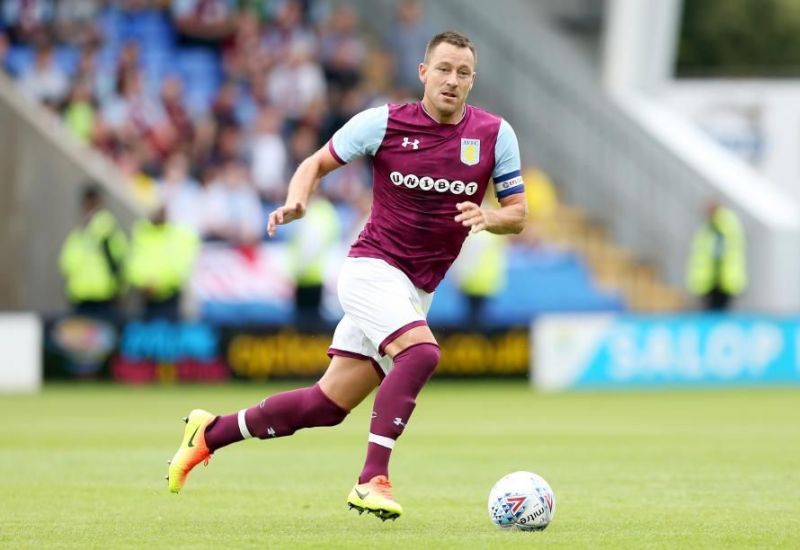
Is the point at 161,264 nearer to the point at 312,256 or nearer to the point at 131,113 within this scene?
the point at 312,256

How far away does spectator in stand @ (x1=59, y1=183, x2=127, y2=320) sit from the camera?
2112 cm

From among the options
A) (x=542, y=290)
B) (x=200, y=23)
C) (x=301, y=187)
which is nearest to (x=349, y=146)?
(x=301, y=187)

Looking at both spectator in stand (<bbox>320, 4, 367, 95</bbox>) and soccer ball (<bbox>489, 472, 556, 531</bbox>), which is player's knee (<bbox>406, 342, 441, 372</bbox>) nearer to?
soccer ball (<bbox>489, 472, 556, 531</bbox>)

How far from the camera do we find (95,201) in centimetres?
2069

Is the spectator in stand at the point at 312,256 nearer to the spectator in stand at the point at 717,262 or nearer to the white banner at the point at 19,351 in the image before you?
the white banner at the point at 19,351

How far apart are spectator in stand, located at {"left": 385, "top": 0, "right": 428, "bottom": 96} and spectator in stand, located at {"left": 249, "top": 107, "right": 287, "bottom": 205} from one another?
3.08 meters

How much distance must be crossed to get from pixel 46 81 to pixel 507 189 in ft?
54.5

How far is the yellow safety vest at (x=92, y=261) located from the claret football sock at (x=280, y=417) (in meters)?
12.9

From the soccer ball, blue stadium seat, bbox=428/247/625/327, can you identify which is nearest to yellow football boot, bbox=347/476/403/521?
the soccer ball

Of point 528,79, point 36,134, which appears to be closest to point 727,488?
point 36,134

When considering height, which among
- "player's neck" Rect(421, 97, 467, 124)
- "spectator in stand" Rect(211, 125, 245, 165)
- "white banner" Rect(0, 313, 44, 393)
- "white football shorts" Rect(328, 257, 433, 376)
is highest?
"player's neck" Rect(421, 97, 467, 124)

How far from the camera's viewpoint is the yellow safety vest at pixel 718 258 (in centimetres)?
2333

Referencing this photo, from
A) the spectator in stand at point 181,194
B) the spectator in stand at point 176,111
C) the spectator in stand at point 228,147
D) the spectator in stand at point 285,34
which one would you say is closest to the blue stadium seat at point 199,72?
the spectator in stand at point 176,111

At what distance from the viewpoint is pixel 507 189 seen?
8.29 metres
